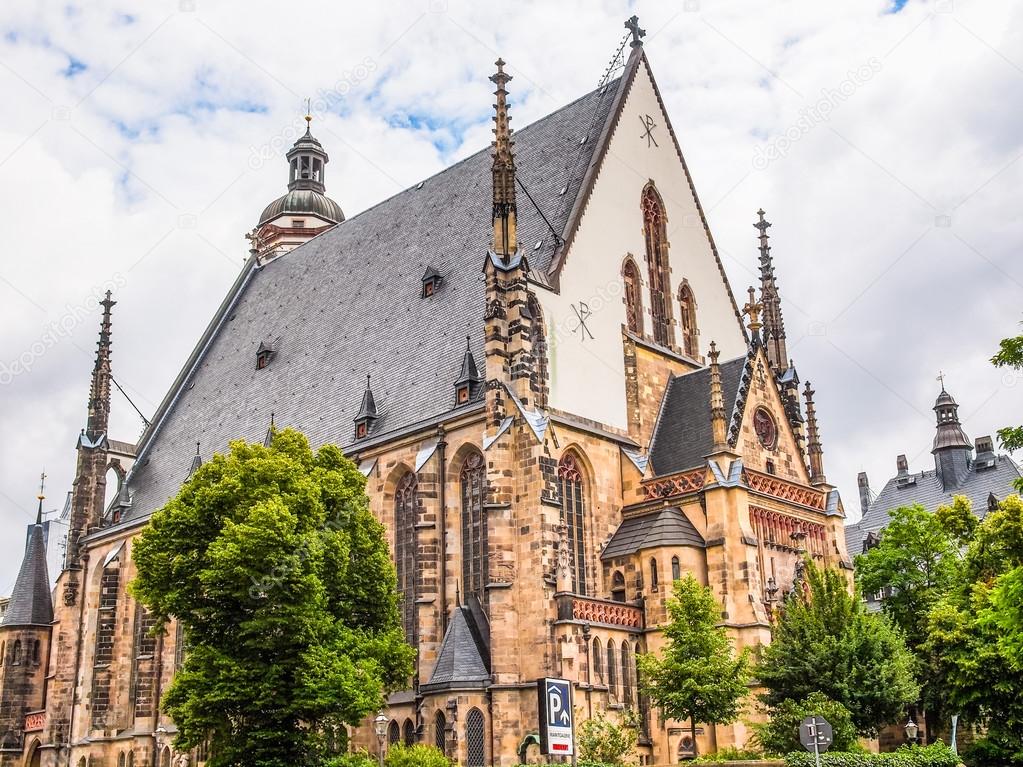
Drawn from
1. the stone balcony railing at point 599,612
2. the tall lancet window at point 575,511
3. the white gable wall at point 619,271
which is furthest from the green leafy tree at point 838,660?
the white gable wall at point 619,271

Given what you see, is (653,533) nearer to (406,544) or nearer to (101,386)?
(406,544)

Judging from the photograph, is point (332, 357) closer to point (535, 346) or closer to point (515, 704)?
point (535, 346)

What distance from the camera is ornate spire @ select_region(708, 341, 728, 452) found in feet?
104

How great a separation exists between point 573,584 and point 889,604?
1177 cm

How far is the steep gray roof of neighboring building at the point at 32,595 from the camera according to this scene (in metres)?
50.7

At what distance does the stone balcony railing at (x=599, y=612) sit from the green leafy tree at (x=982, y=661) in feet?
28.6

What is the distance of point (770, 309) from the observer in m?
39.4

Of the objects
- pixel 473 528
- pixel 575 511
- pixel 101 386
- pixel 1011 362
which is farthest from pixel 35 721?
pixel 1011 362

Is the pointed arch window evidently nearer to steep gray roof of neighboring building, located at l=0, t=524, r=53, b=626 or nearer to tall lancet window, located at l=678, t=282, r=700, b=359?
tall lancet window, located at l=678, t=282, r=700, b=359

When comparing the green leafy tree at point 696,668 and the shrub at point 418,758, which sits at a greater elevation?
the green leafy tree at point 696,668

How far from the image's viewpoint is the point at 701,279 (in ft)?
127

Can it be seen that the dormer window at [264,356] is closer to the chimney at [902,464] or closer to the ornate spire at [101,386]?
the ornate spire at [101,386]

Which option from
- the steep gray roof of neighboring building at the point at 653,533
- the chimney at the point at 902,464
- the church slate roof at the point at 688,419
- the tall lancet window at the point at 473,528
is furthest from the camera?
the chimney at the point at 902,464

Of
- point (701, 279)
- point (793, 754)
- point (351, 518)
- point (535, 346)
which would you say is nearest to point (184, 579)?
point (351, 518)
